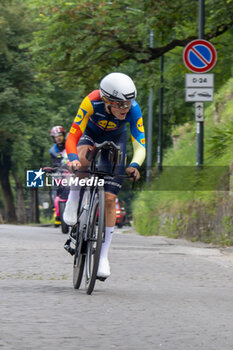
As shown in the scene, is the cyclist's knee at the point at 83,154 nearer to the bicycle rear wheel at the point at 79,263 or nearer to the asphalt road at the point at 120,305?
the bicycle rear wheel at the point at 79,263

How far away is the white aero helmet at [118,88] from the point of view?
7.43m

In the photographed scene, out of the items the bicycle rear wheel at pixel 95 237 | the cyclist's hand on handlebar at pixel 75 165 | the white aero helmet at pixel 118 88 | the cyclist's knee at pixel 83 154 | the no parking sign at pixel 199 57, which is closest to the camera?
the bicycle rear wheel at pixel 95 237

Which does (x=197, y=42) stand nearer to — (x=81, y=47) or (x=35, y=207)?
(x=81, y=47)

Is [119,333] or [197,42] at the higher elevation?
[197,42]

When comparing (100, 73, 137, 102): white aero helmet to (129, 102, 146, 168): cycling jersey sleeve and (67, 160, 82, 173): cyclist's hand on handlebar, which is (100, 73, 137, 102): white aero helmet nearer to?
(129, 102, 146, 168): cycling jersey sleeve

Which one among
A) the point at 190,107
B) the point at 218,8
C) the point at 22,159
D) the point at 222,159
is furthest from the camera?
the point at 22,159

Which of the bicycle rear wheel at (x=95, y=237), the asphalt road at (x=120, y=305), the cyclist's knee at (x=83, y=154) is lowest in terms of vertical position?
the asphalt road at (x=120, y=305)

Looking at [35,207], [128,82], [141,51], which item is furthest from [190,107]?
[128,82]

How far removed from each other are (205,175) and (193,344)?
1130 centimetres

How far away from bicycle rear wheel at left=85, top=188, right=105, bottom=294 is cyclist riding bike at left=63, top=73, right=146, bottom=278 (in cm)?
19

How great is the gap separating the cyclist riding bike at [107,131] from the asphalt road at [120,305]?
63 cm

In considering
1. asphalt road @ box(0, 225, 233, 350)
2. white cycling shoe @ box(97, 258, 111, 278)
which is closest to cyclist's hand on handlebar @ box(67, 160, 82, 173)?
white cycling shoe @ box(97, 258, 111, 278)

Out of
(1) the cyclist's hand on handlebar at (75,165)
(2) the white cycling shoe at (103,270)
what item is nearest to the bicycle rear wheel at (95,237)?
(2) the white cycling shoe at (103,270)

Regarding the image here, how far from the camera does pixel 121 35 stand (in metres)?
21.8
